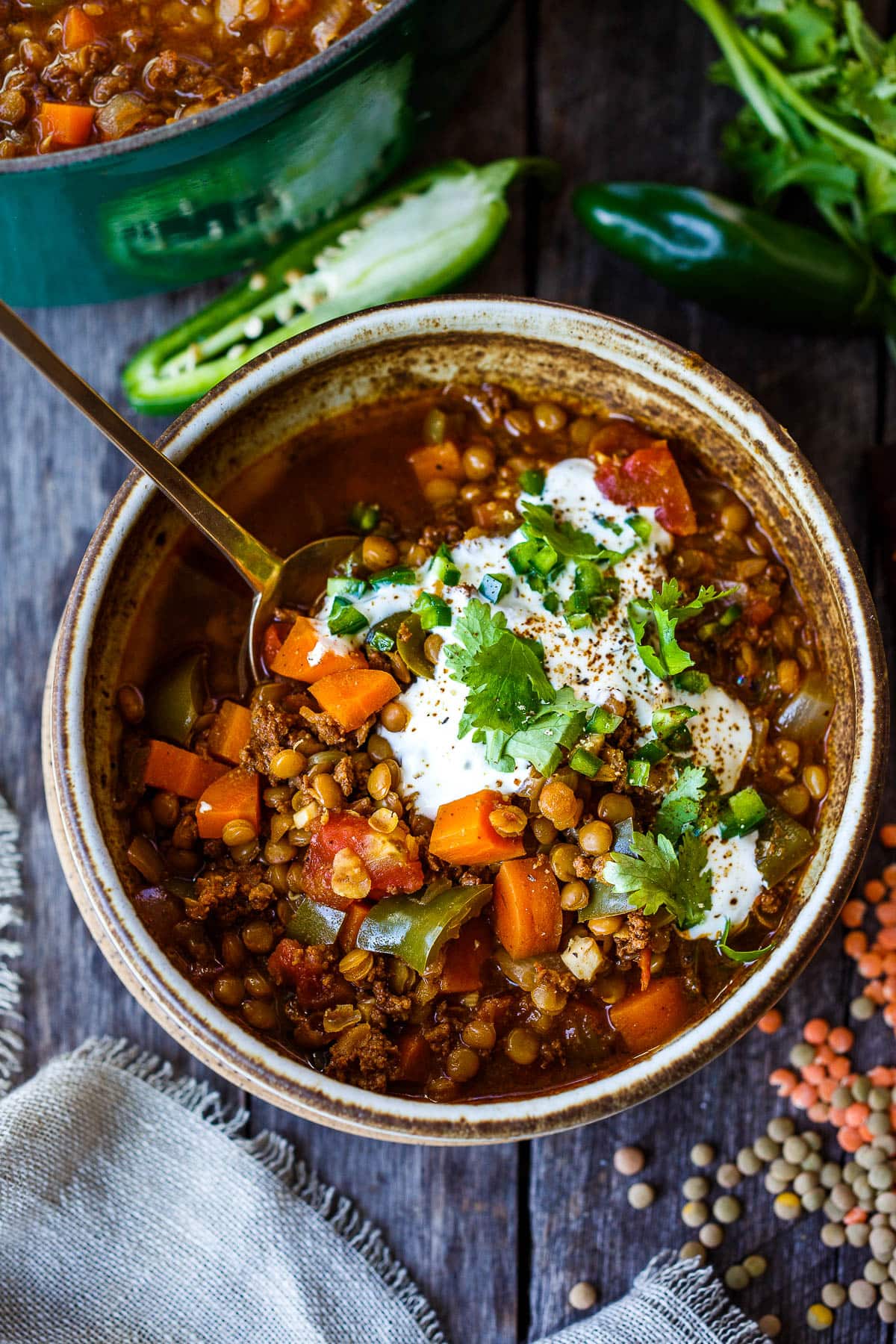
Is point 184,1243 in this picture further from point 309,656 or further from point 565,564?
point 565,564

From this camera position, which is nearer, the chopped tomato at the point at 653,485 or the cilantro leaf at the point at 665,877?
the cilantro leaf at the point at 665,877

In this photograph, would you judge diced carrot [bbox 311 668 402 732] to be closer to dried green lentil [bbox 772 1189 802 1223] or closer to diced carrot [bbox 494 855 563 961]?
diced carrot [bbox 494 855 563 961]

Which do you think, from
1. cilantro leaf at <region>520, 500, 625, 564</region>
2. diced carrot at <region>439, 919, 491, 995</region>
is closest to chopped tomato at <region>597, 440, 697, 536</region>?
cilantro leaf at <region>520, 500, 625, 564</region>

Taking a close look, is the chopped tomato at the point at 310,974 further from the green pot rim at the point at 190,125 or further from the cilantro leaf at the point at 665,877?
the green pot rim at the point at 190,125

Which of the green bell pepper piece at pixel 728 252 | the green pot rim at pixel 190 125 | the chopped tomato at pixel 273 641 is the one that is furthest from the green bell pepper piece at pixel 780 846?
the green pot rim at pixel 190 125

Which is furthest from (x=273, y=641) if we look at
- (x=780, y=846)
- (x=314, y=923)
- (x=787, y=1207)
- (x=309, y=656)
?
(x=787, y=1207)

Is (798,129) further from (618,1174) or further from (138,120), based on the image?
(618,1174)
